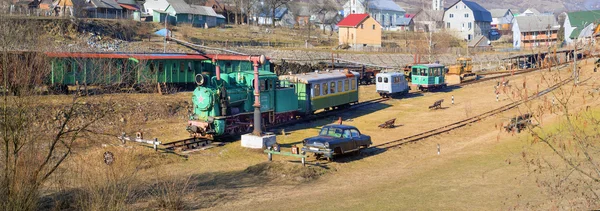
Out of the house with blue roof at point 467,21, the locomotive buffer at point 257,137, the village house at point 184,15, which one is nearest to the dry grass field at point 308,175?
the locomotive buffer at point 257,137

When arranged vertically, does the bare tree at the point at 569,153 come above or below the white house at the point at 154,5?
below

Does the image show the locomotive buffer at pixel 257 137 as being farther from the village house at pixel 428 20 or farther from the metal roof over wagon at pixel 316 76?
the village house at pixel 428 20

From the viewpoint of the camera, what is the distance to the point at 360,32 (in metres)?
87.1

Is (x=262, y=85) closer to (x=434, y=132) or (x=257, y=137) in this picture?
(x=257, y=137)

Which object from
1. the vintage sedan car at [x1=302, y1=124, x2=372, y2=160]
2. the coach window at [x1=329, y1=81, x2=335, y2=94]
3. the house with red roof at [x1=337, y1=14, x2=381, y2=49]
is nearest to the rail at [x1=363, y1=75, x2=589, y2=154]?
the vintage sedan car at [x1=302, y1=124, x2=372, y2=160]

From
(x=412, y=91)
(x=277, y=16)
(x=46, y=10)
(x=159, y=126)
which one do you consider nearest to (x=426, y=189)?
(x=159, y=126)

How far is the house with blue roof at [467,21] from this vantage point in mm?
118500

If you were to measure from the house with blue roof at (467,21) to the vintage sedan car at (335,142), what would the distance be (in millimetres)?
98019

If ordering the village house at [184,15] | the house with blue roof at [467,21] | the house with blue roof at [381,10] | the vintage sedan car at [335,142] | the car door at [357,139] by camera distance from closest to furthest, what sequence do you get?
1. the vintage sedan car at [335,142]
2. the car door at [357,139]
3. the village house at [184,15]
4. the house with blue roof at [467,21]
5. the house with blue roof at [381,10]

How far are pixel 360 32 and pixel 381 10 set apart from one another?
43401 mm

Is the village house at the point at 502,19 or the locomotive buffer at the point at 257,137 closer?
the locomotive buffer at the point at 257,137

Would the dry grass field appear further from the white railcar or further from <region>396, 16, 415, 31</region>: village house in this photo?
<region>396, 16, 415, 31</region>: village house

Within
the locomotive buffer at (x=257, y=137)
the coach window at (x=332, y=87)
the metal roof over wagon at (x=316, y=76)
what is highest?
the metal roof over wagon at (x=316, y=76)

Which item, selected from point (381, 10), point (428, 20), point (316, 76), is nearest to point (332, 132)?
point (316, 76)
